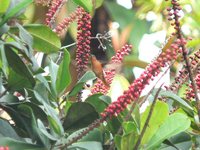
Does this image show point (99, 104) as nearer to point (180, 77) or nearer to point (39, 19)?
point (180, 77)

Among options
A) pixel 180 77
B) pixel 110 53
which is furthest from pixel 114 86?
pixel 110 53

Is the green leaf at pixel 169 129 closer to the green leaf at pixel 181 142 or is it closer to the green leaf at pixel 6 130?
the green leaf at pixel 181 142

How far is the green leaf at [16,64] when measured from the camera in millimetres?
766

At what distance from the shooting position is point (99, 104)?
821mm

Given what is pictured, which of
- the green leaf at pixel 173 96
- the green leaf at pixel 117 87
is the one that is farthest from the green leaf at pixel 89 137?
the green leaf at pixel 117 87

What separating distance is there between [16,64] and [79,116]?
113 mm

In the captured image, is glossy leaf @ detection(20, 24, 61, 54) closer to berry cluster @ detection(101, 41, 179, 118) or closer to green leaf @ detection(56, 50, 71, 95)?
green leaf @ detection(56, 50, 71, 95)

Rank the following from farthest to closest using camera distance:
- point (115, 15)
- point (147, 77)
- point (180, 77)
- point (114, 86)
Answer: point (115, 15), point (114, 86), point (180, 77), point (147, 77)

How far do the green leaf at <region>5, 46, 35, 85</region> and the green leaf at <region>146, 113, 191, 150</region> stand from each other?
0.62ft

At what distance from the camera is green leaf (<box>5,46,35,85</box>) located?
0.77 metres

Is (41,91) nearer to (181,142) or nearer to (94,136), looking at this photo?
(94,136)

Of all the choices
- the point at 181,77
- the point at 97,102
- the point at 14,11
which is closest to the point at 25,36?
the point at 14,11

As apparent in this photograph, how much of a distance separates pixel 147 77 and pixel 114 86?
35cm

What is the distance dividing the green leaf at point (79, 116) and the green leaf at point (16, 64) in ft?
0.24
